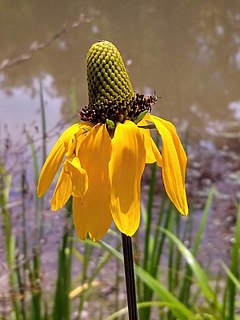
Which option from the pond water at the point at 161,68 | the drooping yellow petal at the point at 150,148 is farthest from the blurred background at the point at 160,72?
the drooping yellow petal at the point at 150,148

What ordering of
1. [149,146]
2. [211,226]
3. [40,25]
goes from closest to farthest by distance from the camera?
1. [149,146]
2. [211,226]
3. [40,25]

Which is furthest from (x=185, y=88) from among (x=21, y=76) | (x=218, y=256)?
(x=218, y=256)

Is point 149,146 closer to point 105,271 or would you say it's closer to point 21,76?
point 105,271

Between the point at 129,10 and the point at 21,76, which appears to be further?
the point at 129,10

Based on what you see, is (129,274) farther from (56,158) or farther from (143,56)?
(143,56)

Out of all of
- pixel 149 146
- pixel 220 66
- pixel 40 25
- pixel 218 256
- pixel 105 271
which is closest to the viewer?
pixel 149 146

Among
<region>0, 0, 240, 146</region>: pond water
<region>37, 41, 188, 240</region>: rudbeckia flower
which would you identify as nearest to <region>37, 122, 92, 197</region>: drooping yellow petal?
<region>37, 41, 188, 240</region>: rudbeckia flower

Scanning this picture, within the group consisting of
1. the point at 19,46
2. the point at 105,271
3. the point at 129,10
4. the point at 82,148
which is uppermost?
the point at 129,10

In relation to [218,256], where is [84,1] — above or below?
above
